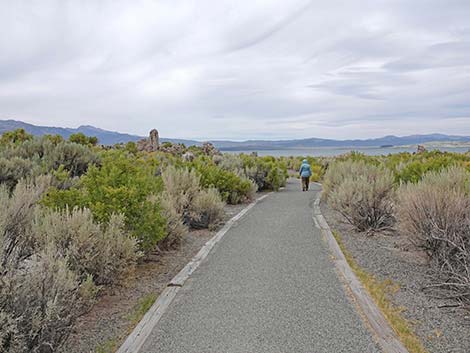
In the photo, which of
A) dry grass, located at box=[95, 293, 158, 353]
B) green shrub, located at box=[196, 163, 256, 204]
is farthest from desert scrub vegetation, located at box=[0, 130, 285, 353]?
green shrub, located at box=[196, 163, 256, 204]

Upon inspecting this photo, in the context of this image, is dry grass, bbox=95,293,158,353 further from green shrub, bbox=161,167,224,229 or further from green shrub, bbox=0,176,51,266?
green shrub, bbox=161,167,224,229

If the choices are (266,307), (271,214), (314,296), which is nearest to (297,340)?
(266,307)

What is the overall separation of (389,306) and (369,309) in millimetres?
326

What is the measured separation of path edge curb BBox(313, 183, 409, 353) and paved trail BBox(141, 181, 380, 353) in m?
0.10

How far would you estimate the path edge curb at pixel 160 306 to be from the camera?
4.02 meters

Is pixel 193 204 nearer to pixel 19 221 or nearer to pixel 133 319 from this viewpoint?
pixel 19 221

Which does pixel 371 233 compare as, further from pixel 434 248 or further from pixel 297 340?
pixel 297 340

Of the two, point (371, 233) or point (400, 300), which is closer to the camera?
point (400, 300)

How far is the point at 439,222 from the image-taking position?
6328 mm

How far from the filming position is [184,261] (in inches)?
282

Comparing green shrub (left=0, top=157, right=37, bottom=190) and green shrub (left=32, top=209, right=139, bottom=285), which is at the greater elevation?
green shrub (left=0, top=157, right=37, bottom=190)

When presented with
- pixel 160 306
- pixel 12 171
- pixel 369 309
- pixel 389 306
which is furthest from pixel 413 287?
pixel 12 171

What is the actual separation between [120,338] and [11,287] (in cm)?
125

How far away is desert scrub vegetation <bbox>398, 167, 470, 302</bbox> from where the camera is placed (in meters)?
5.89
